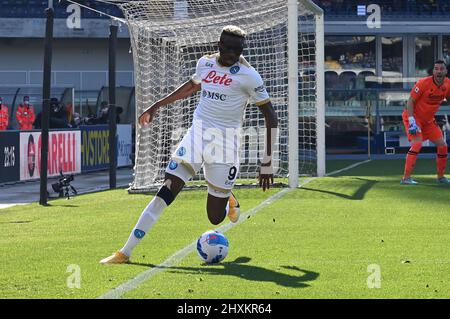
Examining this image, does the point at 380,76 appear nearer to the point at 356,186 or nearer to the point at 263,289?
the point at 356,186

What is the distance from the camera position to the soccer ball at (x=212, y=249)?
337 inches

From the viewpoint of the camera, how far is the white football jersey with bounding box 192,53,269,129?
888 cm

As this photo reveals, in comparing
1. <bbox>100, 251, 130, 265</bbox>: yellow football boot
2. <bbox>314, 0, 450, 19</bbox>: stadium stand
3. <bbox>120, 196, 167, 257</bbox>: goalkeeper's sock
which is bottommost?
<bbox>100, 251, 130, 265</bbox>: yellow football boot

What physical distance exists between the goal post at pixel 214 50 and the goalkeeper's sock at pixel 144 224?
26.8 feet

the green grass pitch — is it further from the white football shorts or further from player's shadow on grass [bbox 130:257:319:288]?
the white football shorts

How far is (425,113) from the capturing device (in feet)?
56.9

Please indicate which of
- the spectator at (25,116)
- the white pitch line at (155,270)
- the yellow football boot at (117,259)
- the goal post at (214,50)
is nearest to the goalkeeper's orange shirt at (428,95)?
the goal post at (214,50)

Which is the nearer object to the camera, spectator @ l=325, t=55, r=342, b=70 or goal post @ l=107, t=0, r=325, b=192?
goal post @ l=107, t=0, r=325, b=192

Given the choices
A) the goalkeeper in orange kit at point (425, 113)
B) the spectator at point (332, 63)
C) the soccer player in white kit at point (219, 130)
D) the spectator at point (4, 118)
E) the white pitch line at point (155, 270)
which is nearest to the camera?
the white pitch line at point (155, 270)

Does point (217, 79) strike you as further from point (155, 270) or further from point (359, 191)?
point (359, 191)

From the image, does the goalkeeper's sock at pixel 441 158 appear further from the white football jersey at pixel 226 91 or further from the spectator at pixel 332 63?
the spectator at pixel 332 63

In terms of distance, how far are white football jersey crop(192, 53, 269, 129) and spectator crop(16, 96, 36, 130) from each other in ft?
75.7

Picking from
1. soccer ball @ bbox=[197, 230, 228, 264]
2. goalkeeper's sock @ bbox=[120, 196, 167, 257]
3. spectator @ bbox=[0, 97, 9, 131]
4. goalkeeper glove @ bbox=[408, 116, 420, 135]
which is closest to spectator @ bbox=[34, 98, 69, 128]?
spectator @ bbox=[0, 97, 9, 131]

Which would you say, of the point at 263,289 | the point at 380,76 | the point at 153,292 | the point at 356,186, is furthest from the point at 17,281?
the point at 380,76
